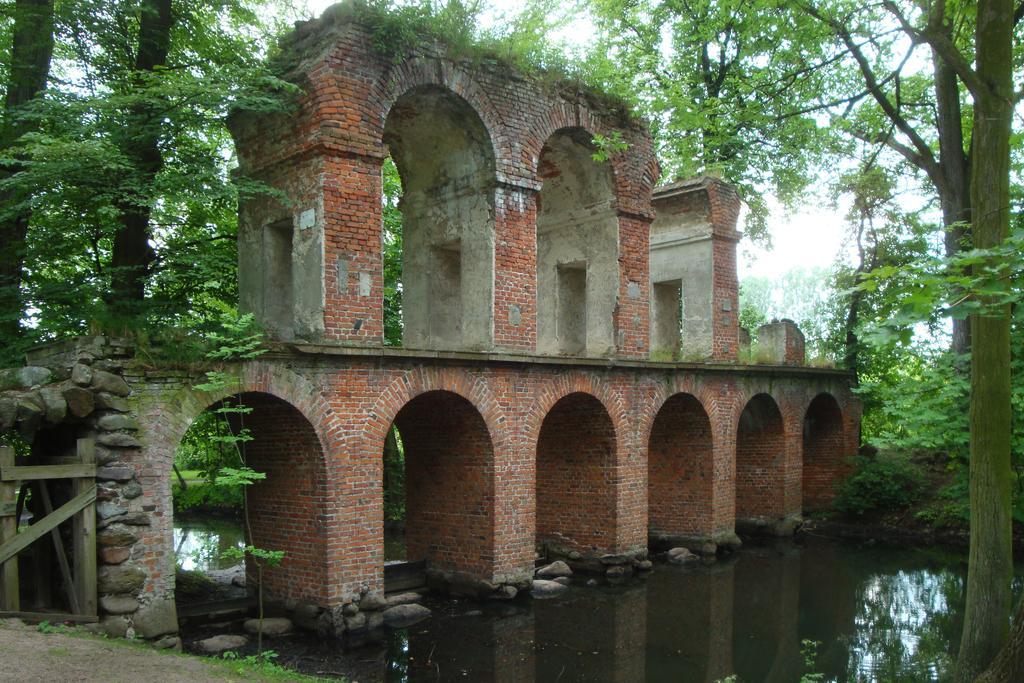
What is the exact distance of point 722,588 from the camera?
14.0m

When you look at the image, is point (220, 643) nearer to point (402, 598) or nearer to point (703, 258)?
point (402, 598)

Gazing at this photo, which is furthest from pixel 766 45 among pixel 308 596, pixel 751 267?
pixel 751 267

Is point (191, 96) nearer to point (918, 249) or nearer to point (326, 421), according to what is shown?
point (326, 421)

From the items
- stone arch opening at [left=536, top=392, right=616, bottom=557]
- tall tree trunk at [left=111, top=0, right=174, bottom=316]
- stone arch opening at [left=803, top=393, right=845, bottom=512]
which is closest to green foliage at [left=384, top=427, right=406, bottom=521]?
stone arch opening at [left=536, top=392, right=616, bottom=557]

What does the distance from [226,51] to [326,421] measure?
613 centimetres

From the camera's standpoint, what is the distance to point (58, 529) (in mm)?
8781

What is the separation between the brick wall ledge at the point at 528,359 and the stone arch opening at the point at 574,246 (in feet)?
3.39

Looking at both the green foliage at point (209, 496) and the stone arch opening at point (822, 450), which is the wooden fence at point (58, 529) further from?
the stone arch opening at point (822, 450)

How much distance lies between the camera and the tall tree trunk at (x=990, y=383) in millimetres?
7340

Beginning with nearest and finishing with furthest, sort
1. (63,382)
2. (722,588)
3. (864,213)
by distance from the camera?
(63,382) < (722,588) < (864,213)

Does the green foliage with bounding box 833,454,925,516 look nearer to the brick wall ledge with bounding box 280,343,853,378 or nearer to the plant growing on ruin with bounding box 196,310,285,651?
the brick wall ledge with bounding box 280,343,853,378

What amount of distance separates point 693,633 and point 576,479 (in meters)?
4.23

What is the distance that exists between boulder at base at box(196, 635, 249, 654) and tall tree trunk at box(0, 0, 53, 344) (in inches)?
194

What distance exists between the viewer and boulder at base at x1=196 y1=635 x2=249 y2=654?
988 cm
